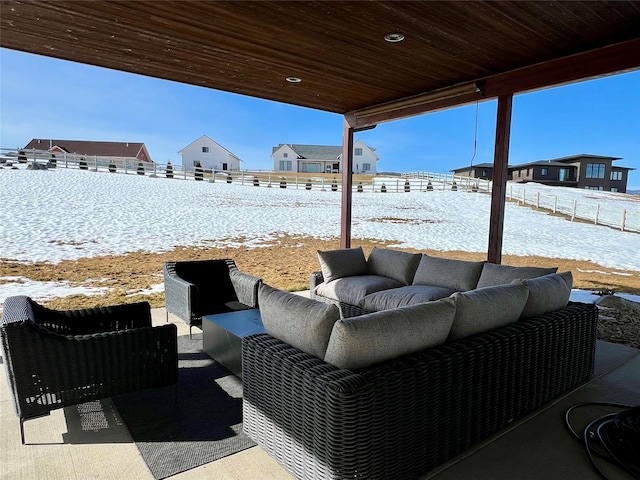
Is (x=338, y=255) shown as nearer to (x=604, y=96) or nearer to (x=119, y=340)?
(x=119, y=340)

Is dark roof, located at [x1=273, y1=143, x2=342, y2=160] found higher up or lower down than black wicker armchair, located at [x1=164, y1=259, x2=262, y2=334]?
higher up

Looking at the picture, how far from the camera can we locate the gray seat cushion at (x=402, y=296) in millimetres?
3479

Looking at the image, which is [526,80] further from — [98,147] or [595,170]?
[98,147]

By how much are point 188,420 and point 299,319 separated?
3.51 ft

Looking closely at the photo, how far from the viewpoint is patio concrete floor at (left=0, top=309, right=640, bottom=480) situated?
1.82 meters

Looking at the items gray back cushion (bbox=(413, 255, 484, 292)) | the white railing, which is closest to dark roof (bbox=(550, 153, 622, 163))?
the white railing

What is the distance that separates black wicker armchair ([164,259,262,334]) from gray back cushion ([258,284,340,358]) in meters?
1.63

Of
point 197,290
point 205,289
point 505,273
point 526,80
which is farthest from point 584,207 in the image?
point 197,290

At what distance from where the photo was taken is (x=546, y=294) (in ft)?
8.21

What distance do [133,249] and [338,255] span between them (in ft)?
17.1

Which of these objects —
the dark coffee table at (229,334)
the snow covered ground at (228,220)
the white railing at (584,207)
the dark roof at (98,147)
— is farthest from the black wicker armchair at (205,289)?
the dark roof at (98,147)

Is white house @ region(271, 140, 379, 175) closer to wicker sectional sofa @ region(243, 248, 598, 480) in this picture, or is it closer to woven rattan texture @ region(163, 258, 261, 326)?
woven rattan texture @ region(163, 258, 261, 326)

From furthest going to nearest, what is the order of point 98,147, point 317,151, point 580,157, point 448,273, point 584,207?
point 317,151
point 98,147
point 584,207
point 580,157
point 448,273

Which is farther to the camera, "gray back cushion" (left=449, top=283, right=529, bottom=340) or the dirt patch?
the dirt patch
